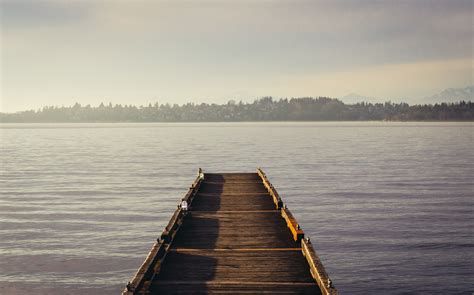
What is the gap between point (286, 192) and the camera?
49.0 metres

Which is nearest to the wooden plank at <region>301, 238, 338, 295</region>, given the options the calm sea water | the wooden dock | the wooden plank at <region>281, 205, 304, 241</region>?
the wooden dock

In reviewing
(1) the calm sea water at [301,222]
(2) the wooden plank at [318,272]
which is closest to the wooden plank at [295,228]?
(2) the wooden plank at [318,272]

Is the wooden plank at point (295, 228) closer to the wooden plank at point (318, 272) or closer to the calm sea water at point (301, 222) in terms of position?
the wooden plank at point (318, 272)

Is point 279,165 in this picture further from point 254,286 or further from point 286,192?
point 254,286

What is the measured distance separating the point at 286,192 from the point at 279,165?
27130 mm

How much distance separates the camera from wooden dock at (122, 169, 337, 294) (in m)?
14.0

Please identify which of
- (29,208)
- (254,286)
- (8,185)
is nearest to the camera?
(254,286)

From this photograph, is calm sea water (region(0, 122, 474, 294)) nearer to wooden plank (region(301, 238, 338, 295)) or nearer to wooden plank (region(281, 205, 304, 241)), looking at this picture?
wooden plank (region(281, 205, 304, 241))

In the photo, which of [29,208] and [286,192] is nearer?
[29,208]

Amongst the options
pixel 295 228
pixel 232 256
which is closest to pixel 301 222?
pixel 295 228

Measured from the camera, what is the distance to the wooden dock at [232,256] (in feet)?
46.1

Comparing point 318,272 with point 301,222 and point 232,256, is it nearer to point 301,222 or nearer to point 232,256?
point 232,256

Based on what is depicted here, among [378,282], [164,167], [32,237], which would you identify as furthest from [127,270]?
[164,167]

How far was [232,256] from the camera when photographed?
55.8ft
